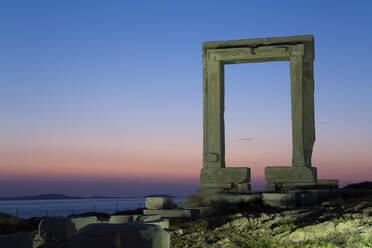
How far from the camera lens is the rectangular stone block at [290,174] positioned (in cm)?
1712

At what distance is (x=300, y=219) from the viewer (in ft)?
34.0

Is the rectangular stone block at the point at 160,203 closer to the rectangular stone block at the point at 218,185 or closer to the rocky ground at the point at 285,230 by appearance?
the rocky ground at the point at 285,230

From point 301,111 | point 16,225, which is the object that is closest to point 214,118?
point 301,111

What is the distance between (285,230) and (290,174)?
7.95 m

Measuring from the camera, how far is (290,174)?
680 inches

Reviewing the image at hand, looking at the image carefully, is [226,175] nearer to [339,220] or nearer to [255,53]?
[255,53]

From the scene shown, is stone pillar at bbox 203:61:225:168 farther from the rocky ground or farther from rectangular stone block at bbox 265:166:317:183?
the rocky ground

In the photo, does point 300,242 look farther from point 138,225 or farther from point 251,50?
point 251,50

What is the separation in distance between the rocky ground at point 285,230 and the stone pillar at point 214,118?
6546 millimetres

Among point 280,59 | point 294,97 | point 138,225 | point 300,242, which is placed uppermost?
point 280,59

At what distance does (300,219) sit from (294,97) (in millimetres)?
8224

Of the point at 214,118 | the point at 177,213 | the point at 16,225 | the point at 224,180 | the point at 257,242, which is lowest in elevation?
the point at 16,225

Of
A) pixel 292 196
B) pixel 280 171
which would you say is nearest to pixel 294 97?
pixel 280 171

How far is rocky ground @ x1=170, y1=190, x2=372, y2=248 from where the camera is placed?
8.52 meters
